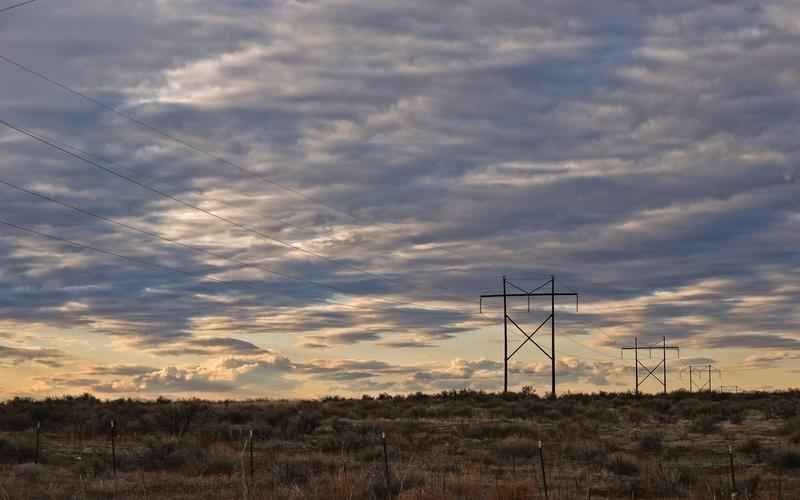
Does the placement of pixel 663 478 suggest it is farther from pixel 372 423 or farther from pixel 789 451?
pixel 372 423

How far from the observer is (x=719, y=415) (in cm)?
6238

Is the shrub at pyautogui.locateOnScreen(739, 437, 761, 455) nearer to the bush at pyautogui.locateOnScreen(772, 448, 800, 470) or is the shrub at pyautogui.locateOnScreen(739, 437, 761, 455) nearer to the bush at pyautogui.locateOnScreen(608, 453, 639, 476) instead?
the bush at pyautogui.locateOnScreen(772, 448, 800, 470)

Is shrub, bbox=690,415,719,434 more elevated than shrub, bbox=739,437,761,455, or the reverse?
shrub, bbox=690,415,719,434

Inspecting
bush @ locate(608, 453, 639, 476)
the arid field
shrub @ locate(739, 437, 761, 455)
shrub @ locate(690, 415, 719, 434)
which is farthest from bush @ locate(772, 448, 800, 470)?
shrub @ locate(690, 415, 719, 434)

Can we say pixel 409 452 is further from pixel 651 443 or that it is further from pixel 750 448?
pixel 750 448

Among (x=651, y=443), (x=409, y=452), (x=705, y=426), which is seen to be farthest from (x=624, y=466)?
(x=705, y=426)

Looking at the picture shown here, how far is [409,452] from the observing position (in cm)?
4050

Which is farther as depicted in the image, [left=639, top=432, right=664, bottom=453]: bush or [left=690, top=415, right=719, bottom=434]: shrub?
[left=690, top=415, right=719, bottom=434]: shrub

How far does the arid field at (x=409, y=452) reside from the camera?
2728 centimetres

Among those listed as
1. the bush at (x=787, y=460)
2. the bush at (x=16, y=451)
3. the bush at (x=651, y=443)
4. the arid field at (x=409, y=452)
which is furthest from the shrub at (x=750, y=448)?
the bush at (x=16, y=451)

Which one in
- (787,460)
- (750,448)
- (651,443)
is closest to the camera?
(787,460)

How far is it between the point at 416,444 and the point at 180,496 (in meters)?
18.9

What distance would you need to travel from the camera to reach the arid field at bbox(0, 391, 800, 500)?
27.3 meters

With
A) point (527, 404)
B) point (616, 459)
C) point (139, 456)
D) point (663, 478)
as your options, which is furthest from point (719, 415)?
point (139, 456)
